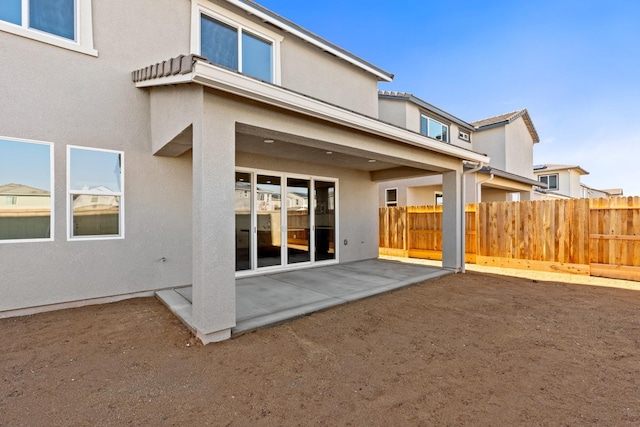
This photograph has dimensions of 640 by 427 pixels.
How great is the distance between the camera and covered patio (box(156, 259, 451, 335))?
4.55m

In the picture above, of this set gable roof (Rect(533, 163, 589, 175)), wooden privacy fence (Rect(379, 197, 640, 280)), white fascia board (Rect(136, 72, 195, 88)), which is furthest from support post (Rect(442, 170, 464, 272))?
gable roof (Rect(533, 163, 589, 175))

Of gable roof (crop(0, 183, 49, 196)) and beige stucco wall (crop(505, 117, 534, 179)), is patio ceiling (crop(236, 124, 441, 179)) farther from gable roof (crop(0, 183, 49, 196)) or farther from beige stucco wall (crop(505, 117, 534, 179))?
beige stucco wall (crop(505, 117, 534, 179))

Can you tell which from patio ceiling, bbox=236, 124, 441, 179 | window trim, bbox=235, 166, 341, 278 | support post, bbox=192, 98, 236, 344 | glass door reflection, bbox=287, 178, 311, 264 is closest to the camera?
support post, bbox=192, 98, 236, 344

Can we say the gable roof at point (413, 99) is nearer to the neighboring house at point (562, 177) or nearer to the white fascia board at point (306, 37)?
the white fascia board at point (306, 37)

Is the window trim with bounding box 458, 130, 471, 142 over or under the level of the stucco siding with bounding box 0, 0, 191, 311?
over

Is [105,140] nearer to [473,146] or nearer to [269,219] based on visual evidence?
[269,219]

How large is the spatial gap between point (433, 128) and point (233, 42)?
11.0 meters

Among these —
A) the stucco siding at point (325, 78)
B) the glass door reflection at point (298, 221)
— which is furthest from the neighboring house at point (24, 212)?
the stucco siding at point (325, 78)

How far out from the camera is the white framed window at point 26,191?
4.46 metres

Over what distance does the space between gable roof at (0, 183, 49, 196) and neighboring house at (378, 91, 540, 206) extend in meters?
9.69

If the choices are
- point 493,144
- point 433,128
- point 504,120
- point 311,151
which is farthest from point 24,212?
point 504,120

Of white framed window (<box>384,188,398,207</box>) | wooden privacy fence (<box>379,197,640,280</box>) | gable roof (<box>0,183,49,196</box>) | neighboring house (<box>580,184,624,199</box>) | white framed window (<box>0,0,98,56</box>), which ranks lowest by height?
wooden privacy fence (<box>379,197,640,280</box>)

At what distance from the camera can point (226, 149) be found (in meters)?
3.80

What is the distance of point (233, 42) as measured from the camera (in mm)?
6695
